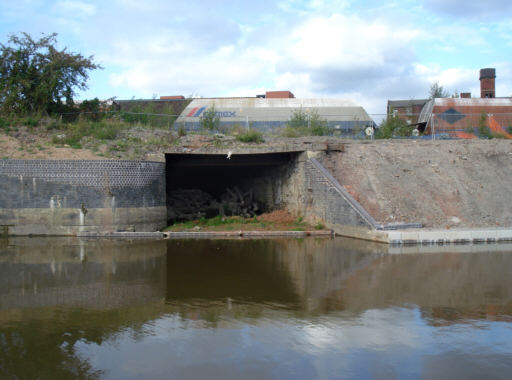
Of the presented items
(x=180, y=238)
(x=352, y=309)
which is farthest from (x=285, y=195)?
(x=352, y=309)

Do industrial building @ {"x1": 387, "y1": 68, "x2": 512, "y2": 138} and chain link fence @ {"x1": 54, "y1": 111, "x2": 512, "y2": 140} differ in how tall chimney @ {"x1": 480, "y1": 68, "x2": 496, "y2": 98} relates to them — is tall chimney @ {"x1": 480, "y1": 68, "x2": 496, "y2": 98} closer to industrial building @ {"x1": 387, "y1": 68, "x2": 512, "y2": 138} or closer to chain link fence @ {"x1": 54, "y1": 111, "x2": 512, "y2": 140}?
industrial building @ {"x1": 387, "y1": 68, "x2": 512, "y2": 138}

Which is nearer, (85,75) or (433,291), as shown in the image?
(433,291)

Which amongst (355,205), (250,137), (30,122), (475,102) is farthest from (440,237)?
(30,122)

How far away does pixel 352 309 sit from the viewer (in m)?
8.05

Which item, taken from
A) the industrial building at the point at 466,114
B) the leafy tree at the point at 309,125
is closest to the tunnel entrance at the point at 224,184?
the leafy tree at the point at 309,125

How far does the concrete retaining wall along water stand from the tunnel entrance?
10.7 ft

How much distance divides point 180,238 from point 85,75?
11.6m

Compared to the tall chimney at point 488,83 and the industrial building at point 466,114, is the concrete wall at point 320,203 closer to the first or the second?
the industrial building at point 466,114

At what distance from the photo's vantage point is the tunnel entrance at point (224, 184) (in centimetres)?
2130

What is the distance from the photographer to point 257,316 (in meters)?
7.62

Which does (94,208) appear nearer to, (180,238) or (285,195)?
(180,238)

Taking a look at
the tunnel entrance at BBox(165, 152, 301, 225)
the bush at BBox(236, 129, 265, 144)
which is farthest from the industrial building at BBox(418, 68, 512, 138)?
the bush at BBox(236, 129, 265, 144)

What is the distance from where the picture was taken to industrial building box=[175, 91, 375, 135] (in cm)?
2823

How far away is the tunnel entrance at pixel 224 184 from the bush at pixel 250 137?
770 millimetres
